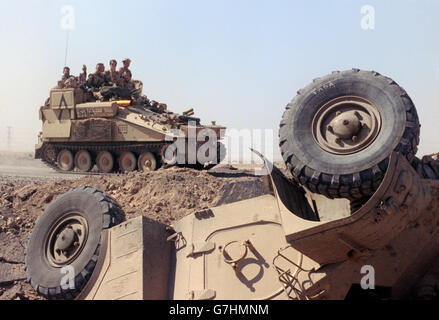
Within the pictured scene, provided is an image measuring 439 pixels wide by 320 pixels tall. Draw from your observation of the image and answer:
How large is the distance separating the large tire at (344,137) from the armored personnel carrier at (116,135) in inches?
551

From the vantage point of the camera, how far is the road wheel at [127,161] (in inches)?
761

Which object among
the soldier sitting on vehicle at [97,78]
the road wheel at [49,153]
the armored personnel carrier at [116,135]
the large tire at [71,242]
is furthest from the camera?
the road wheel at [49,153]

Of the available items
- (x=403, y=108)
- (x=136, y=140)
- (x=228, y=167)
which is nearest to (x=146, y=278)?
(x=403, y=108)

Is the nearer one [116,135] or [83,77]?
[116,135]

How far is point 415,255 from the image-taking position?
3977 mm

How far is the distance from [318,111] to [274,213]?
900 millimetres

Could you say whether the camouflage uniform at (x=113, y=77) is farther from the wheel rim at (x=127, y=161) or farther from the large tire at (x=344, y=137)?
the large tire at (x=344, y=137)

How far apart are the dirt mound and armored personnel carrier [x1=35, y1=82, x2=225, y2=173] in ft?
A: 25.2


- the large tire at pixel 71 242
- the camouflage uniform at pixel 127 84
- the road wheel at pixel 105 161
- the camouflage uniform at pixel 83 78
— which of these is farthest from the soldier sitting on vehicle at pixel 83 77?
the large tire at pixel 71 242

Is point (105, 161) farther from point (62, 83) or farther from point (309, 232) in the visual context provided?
point (309, 232)

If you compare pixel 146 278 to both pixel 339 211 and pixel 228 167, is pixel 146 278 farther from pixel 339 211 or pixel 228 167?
pixel 228 167

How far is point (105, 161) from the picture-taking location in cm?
2031

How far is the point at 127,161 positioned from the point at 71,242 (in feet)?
48.8

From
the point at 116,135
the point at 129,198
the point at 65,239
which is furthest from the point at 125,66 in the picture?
the point at 65,239
